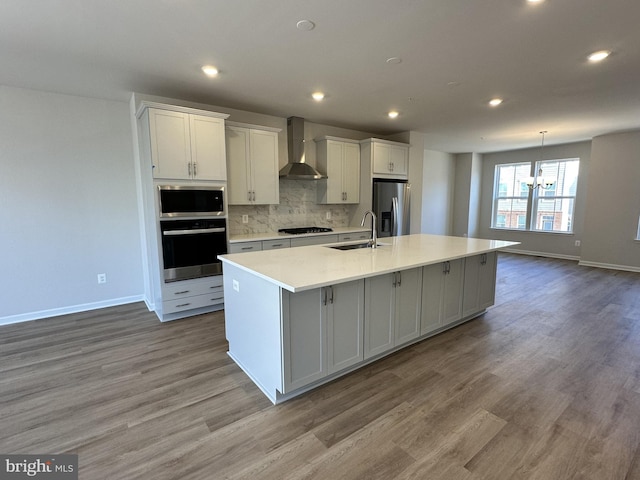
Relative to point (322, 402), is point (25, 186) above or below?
above

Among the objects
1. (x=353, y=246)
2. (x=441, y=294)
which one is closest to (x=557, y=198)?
(x=441, y=294)

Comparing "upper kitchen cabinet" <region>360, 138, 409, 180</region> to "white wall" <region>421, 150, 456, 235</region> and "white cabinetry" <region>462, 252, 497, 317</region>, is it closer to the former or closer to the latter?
"white cabinetry" <region>462, 252, 497, 317</region>

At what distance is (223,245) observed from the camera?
148 inches

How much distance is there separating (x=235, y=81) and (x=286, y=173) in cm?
152

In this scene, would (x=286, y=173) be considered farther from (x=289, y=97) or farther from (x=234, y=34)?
(x=234, y=34)

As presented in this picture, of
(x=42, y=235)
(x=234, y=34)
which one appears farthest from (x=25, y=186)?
(x=234, y=34)

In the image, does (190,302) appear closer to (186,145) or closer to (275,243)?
(275,243)

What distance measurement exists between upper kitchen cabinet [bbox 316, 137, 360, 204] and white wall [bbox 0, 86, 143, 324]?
2711 millimetres

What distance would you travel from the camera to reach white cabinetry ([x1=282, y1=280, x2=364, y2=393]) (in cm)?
201

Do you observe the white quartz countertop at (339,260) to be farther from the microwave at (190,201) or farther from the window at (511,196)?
the window at (511,196)

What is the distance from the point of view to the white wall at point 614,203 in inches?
229

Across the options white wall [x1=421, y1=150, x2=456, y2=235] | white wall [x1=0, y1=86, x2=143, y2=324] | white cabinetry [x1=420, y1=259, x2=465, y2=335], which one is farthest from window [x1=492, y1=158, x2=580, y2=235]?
white wall [x1=0, y1=86, x2=143, y2=324]

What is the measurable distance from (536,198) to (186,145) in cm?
806

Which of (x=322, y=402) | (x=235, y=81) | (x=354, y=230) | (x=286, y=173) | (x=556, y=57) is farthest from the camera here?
(x=354, y=230)
